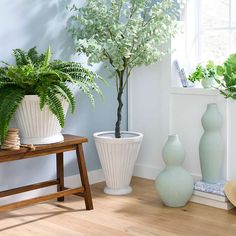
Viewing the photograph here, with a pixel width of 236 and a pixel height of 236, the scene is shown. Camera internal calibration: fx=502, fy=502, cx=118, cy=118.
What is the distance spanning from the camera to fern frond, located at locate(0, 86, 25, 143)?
2977 mm

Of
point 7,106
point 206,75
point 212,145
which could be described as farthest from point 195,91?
point 7,106

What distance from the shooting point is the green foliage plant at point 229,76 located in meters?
3.52

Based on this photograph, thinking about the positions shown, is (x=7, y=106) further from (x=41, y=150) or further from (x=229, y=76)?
(x=229, y=76)

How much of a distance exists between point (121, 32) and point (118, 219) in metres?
1.30

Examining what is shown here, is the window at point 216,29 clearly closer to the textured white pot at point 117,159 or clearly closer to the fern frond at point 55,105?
the textured white pot at point 117,159

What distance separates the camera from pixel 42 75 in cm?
307

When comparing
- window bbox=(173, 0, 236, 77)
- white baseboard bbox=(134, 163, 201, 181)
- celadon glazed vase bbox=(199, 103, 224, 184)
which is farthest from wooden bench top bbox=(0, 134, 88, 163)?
window bbox=(173, 0, 236, 77)

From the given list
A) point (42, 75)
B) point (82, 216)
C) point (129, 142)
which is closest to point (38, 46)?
point (42, 75)

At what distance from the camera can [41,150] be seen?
3160 millimetres

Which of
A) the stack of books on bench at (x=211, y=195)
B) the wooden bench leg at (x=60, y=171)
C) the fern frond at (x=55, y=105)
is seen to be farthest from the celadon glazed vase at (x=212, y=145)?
the fern frond at (x=55, y=105)

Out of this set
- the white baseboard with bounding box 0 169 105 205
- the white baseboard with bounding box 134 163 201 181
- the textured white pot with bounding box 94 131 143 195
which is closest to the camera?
the white baseboard with bounding box 0 169 105 205

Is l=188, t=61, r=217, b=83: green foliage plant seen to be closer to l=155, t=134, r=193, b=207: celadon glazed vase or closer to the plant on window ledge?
the plant on window ledge

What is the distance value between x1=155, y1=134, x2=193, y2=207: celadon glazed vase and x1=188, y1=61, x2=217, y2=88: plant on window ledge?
0.56 meters

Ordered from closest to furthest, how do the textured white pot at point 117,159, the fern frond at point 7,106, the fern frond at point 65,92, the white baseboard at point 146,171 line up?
the fern frond at point 7,106
the fern frond at point 65,92
the textured white pot at point 117,159
the white baseboard at point 146,171
